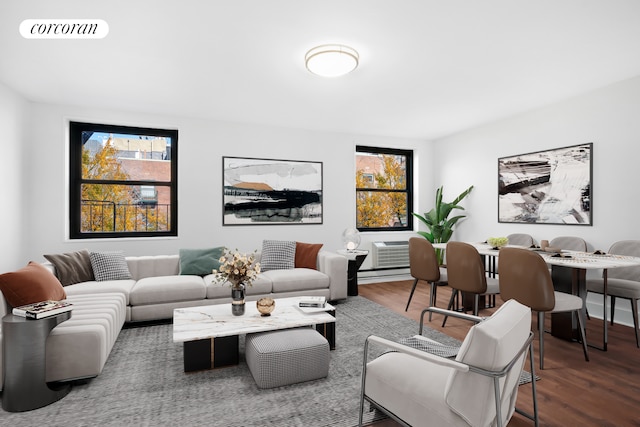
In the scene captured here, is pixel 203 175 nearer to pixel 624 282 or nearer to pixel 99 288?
pixel 99 288

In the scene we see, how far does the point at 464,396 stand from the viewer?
138cm

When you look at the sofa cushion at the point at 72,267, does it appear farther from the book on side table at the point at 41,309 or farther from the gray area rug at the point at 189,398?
the book on side table at the point at 41,309

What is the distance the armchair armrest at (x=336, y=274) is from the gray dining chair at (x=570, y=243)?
101 inches

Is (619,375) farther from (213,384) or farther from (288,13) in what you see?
(288,13)

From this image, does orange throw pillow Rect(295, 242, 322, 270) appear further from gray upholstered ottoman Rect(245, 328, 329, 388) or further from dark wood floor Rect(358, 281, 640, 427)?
gray upholstered ottoman Rect(245, 328, 329, 388)

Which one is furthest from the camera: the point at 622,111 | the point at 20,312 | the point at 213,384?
the point at 622,111

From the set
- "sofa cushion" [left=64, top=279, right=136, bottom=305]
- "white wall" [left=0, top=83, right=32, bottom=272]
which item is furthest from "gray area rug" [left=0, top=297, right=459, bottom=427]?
"white wall" [left=0, top=83, right=32, bottom=272]

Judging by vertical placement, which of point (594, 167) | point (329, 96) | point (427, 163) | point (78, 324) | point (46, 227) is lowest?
point (78, 324)

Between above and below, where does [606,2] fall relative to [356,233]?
above

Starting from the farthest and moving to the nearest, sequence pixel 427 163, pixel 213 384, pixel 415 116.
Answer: pixel 427 163
pixel 415 116
pixel 213 384

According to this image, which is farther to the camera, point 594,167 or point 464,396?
point 594,167

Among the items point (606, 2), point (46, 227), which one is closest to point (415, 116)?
point (606, 2)

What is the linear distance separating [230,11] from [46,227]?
371 cm

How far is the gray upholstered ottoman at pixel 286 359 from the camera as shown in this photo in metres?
2.28
